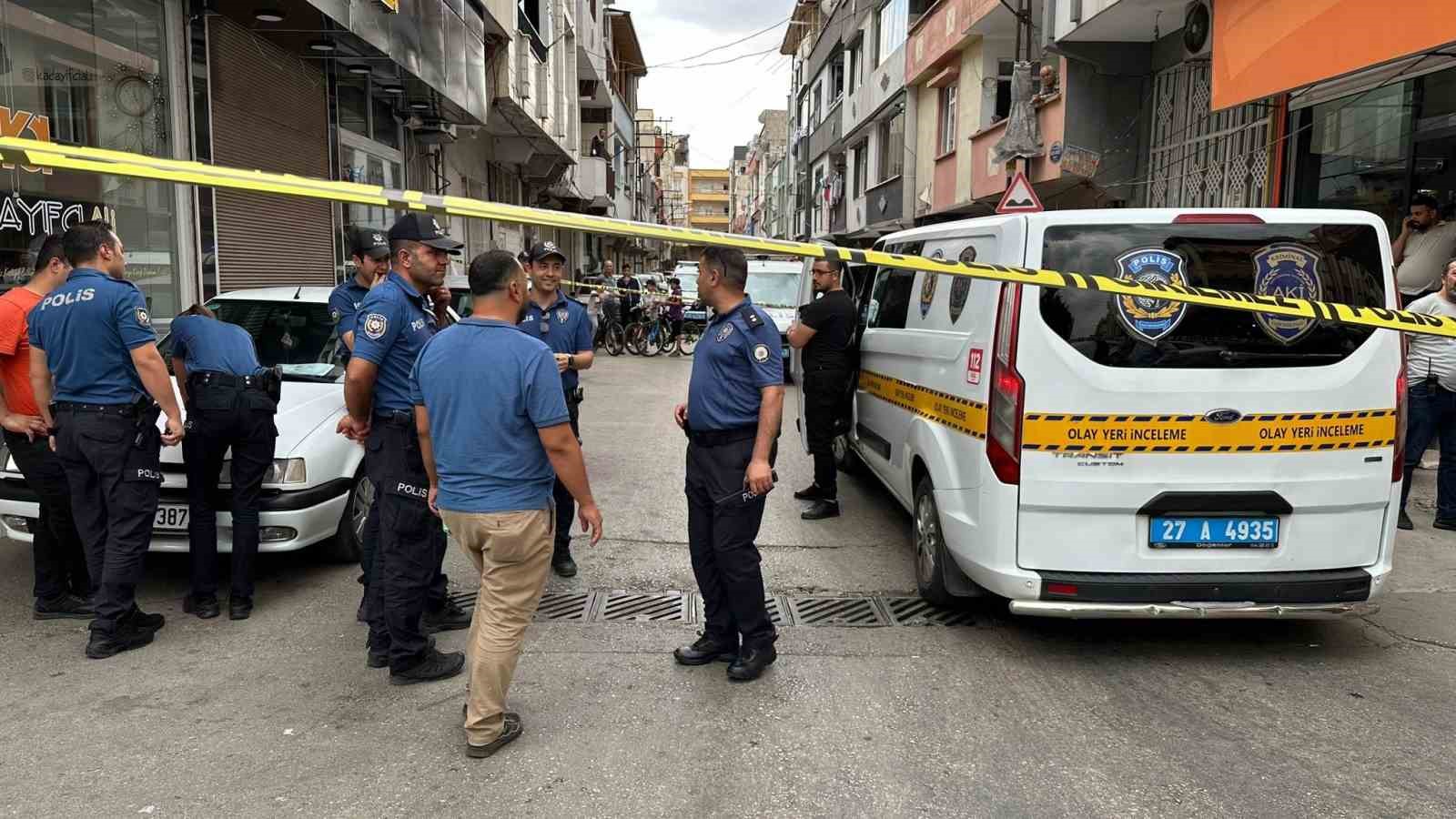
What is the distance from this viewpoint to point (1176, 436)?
3.93 metres

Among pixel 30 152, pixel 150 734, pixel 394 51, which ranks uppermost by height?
pixel 394 51

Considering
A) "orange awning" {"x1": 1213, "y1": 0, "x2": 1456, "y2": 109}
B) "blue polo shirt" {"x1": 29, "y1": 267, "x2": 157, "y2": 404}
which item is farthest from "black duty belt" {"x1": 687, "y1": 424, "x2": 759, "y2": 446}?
"orange awning" {"x1": 1213, "y1": 0, "x2": 1456, "y2": 109}

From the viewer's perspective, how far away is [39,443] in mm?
4457

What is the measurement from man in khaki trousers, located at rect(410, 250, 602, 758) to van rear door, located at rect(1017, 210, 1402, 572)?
194cm

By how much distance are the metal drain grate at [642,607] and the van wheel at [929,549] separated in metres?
1.24

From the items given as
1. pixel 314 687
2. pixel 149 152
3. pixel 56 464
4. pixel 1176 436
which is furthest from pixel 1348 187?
pixel 149 152

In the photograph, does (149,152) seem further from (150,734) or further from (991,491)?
(991,491)

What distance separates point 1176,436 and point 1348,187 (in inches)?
318

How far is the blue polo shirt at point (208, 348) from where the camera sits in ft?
14.9

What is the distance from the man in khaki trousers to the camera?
3240 mm

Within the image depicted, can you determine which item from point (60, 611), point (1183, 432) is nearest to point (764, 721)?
point (1183, 432)

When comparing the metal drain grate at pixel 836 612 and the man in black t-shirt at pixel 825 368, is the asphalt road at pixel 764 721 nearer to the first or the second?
the metal drain grate at pixel 836 612

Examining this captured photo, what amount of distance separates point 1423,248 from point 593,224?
8.12m

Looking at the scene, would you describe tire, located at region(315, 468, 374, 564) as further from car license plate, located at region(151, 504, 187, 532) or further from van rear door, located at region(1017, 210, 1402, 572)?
van rear door, located at region(1017, 210, 1402, 572)
